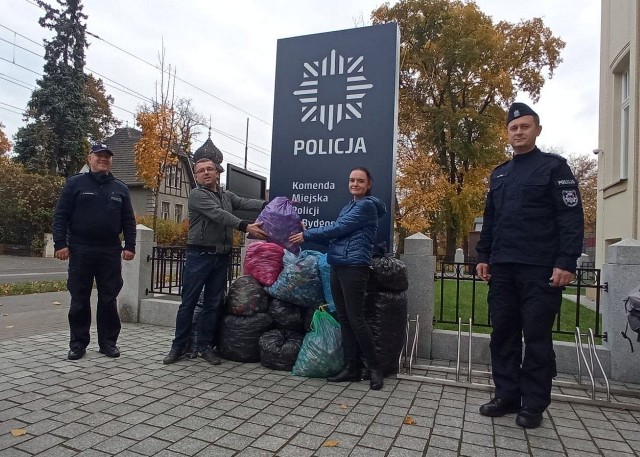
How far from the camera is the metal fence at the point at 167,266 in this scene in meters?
6.38

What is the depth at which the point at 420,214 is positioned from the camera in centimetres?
2189

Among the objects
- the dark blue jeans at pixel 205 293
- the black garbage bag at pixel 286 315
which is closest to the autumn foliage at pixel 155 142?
the dark blue jeans at pixel 205 293

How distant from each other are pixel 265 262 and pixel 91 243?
1749 millimetres

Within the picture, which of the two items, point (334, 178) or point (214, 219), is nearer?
point (214, 219)

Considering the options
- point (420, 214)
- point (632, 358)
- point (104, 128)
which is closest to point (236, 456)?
point (632, 358)

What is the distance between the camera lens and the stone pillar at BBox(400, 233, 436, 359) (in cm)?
478

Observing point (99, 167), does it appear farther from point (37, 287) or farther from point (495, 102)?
point (495, 102)

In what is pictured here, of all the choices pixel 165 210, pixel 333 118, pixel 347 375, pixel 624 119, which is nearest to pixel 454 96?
pixel 624 119

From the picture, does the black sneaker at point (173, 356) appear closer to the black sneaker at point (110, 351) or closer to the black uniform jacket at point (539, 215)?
the black sneaker at point (110, 351)

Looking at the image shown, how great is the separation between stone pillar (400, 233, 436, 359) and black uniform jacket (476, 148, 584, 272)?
56.0 inches

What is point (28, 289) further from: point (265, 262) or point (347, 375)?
point (347, 375)

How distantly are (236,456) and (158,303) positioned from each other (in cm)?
417

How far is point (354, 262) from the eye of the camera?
12.1ft

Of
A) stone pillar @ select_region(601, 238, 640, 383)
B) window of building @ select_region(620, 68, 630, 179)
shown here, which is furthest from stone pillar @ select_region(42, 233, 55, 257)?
stone pillar @ select_region(601, 238, 640, 383)
